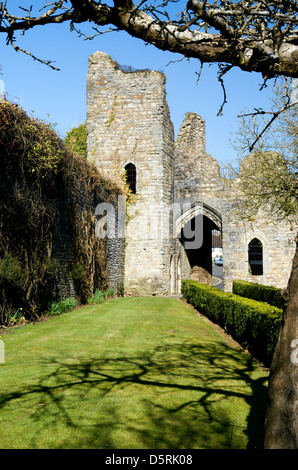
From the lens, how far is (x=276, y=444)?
9.78ft

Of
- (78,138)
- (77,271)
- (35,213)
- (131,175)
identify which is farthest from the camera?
(78,138)

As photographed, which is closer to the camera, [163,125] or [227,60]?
[227,60]

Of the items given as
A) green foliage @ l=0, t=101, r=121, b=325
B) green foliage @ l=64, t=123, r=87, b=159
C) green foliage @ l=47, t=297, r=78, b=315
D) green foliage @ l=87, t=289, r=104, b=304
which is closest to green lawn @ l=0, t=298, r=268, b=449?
green foliage @ l=0, t=101, r=121, b=325

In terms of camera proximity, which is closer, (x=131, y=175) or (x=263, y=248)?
(x=131, y=175)

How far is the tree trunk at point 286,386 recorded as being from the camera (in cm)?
296

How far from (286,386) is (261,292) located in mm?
10870

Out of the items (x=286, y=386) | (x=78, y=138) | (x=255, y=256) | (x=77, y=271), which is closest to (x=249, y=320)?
(x=286, y=386)

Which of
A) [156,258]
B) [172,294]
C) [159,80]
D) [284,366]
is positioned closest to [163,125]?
[159,80]

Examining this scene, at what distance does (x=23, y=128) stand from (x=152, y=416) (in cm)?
709

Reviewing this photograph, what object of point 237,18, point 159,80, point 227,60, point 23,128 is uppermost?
point 159,80

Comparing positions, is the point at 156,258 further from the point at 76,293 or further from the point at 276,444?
the point at 276,444

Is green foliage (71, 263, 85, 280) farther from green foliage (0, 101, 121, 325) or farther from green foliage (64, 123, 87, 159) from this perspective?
green foliage (64, 123, 87, 159)

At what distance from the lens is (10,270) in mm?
8859

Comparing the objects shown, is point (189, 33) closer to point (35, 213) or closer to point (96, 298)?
point (35, 213)
